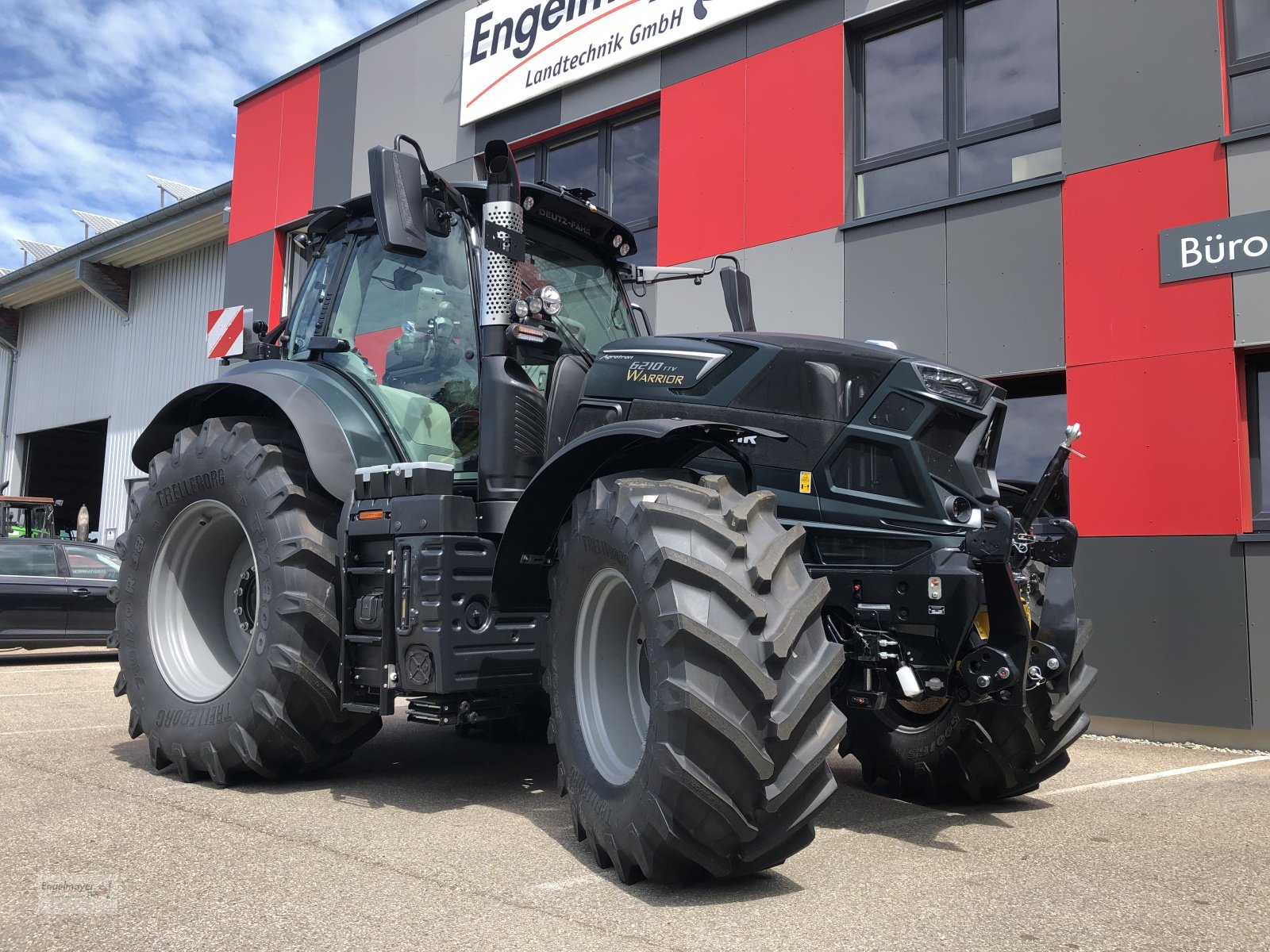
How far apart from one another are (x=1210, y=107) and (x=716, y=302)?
172 inches

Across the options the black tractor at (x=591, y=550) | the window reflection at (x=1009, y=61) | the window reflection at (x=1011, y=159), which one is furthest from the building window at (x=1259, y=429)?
the black tractor at (x=591, y=550)

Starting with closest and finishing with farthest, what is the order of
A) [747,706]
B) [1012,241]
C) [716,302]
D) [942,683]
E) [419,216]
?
1. [747,706]
2. [942,683]
3. [419,216]
4. [1012,241]
5. [716,302]

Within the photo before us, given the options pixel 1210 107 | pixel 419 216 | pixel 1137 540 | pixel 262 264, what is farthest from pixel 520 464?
pixel 262 264

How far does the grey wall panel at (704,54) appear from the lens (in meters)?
10.4

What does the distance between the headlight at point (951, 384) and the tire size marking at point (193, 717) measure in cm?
340

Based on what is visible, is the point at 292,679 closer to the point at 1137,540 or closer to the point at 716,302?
the point at 1137,540

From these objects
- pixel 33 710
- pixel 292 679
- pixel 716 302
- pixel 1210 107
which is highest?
pixel 1210 107

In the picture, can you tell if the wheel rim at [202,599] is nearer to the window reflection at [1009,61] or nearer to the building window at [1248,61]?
the window reflection at [1009,61]

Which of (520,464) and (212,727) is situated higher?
(520,464)

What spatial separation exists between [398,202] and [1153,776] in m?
5.04

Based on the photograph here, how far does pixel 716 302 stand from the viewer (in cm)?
1030

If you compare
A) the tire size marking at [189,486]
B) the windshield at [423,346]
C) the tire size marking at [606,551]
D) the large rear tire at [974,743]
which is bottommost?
the large rear tire at [974,743]

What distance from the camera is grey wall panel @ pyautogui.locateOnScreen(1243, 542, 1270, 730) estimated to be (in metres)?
6.99

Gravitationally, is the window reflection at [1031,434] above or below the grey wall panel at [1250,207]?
below
